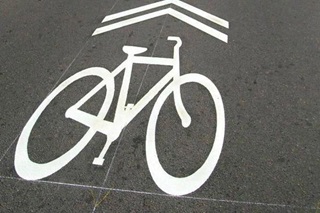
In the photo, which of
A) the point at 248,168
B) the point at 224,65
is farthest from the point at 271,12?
the point at 248,168

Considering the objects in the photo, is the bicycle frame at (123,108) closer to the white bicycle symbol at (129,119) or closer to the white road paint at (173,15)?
the white bicycle symbol at (129,119)

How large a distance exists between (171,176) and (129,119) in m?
0.98

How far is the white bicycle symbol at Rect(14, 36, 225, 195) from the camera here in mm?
3596

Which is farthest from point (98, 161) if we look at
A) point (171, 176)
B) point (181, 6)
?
point (181, 6)

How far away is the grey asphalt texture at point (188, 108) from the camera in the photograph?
11.2 ft

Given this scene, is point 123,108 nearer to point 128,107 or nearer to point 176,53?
point 128,107

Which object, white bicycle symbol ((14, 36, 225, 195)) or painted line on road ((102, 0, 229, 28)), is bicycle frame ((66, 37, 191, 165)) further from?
painted line on road ((102, 0, 229, 28))

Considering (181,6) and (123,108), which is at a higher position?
(181,6)

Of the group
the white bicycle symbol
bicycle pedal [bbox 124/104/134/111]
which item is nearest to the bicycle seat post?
the white bicycle symbol

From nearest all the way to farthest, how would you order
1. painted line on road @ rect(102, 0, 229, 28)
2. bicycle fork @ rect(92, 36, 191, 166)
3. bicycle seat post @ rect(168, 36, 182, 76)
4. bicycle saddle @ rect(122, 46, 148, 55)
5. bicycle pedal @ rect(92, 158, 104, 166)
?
bicycle pedal @ rect(92, 158, 104, 166)
bicycle fork @ rect(92, 36, 191, 166)
bicycle seat post @ rect(168, 36, 182, 76)
bicycle saddle @ rect(122, 46, 148, 55)
painted line on road @ rect(102, 0, 229, 28)

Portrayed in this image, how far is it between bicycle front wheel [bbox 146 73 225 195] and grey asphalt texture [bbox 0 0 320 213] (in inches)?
2.5

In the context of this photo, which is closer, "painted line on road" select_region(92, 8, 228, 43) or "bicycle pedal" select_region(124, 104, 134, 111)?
"bicycle pedal" select_region(124, 104, 134, 111)

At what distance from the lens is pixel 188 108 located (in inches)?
172

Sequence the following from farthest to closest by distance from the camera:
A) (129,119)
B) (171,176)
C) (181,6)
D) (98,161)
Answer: (181,6) < (129,119) < (98,161) < (171,176)
